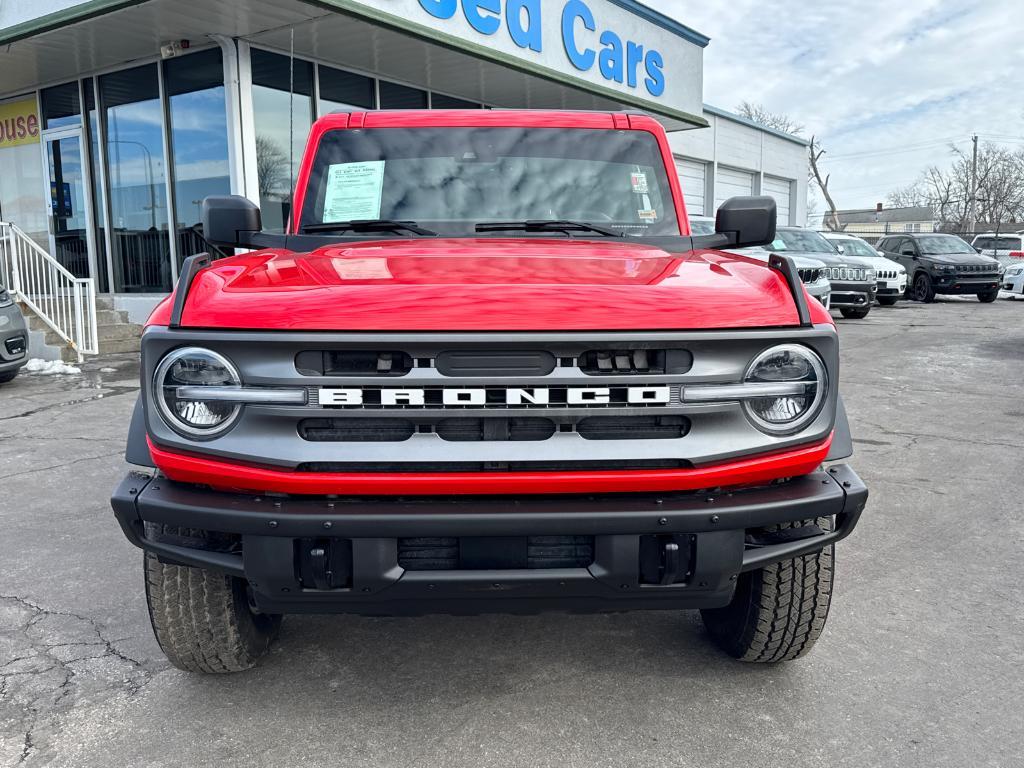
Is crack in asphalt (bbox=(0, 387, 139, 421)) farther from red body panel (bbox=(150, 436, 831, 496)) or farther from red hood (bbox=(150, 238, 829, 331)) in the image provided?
red body panel (bbox=(150, 436, 831, 496))

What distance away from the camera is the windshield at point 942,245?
20.6 meters

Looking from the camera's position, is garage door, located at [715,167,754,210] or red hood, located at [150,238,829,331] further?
garage door, located at [715,167,754,210]

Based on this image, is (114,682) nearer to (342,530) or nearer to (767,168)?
(342,530)

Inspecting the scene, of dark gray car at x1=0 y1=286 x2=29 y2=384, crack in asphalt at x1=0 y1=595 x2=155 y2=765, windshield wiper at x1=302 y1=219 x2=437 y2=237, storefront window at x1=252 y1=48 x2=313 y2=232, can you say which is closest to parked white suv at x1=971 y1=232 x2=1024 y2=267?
storefront window at x1=252 y1=48 x2=313 y2=232

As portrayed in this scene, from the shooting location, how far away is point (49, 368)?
10.1m

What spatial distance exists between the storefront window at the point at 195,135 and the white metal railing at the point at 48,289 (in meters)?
1.65

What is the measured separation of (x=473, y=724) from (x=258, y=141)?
11.0 m

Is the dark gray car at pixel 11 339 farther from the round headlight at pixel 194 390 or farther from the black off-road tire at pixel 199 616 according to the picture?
the round headlight at pixel 194 390

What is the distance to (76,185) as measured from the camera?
13.6 meters

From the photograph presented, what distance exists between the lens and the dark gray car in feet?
28.3

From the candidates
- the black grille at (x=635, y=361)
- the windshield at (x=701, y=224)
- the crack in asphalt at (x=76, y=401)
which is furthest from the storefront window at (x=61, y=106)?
the black grille at (x=635, y=361)

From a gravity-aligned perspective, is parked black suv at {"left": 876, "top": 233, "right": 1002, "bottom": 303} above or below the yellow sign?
below

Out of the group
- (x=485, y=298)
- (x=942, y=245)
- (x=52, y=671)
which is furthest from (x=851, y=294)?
(x=52, y=671)

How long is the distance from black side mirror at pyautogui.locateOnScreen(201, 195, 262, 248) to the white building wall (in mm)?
18661
